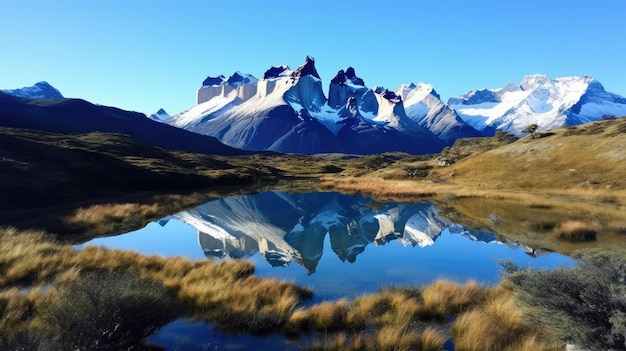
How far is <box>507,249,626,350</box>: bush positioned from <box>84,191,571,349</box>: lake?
11.2 ft

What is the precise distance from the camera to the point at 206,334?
10383 mm

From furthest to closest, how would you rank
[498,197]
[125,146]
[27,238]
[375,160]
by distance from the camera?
1. [375,160]
2. [125,146]
3. [498,197]
4. [27,238]

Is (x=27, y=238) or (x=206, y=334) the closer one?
(x=206, y=334)

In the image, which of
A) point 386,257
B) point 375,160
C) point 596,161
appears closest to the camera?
point 386,257

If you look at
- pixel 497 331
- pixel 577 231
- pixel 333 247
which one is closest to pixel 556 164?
pixel 577 231

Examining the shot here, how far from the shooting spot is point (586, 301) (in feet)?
26.6

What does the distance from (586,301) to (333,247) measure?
1859cm

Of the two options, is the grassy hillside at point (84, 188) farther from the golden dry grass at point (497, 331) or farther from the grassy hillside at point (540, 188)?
the grassy hillside at point (540, 188)

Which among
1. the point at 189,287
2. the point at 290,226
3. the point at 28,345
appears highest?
the point at 28,345

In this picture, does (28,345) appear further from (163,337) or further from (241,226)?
(241,226)

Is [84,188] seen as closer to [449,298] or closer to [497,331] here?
[449,298]

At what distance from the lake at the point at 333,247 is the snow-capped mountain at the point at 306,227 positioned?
0.09 meters

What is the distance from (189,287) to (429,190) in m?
53.0

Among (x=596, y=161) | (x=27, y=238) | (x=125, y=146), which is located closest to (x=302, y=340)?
(x=27, y=238)
